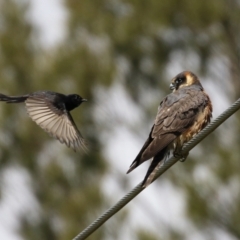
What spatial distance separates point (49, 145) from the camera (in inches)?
512

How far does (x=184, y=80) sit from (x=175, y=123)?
3.43 feet

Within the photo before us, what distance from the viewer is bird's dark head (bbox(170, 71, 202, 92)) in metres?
6.78

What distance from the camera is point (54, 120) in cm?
639

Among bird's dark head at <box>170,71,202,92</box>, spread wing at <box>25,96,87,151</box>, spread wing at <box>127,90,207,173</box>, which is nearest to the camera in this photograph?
spread wing at <box>127,90,207,173</box>

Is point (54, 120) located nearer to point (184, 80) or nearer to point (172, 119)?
point (172, 119)

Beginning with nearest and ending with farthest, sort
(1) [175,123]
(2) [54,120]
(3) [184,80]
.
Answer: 1. (1) [175,123]
2. (2) [54,120]
3. (3) [184,80]

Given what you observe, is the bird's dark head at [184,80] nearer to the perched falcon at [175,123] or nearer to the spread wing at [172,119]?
the perched falcon at [175,123]

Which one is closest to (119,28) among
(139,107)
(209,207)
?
(139,107)

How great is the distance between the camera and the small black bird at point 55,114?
626 cm

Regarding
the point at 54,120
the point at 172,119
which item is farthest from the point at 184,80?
the point at 54,120

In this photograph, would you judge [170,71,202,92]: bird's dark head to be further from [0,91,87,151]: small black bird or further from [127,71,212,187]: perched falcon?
[0,91,87,151]: small black bird

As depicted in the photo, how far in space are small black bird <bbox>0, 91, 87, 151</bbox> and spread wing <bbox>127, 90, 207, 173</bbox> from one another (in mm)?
618

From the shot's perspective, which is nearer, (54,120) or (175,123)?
(175,123)

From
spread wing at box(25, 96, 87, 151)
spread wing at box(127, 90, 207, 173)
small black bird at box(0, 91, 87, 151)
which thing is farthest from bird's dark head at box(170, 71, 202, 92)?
spread wing at box(25, 96, 87, 151)
